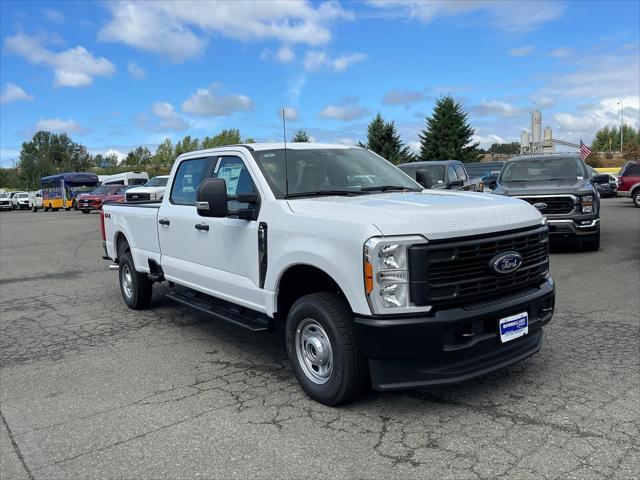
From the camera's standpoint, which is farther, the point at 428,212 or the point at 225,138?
the point at 225,138

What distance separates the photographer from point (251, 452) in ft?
11.5

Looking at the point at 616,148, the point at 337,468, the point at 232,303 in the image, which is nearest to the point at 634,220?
the point at 232,303

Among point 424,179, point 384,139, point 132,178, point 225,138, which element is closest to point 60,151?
point 225,138

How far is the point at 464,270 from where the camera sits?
3766mm

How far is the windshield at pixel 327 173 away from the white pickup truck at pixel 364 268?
2 centimetres

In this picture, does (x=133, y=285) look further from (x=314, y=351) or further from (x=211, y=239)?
(x=314, y=351)

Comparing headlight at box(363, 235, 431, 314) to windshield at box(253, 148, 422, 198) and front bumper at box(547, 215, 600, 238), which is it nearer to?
windshield at box(253, 148, 422, 198)

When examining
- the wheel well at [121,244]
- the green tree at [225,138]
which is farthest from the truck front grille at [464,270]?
the green tree at [225,138]

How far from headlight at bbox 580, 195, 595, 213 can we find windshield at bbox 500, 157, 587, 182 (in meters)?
1.01

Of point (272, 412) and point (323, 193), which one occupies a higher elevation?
point (323, 193)

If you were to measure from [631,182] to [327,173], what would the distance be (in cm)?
2188

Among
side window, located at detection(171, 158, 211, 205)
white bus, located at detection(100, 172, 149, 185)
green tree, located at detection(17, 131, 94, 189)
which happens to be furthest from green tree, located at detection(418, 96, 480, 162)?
green tree, located at detection(17, 131, 94, 189)

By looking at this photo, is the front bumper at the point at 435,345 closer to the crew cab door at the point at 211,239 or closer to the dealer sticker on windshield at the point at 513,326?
the dealer sticker on windshield at the point at 513,326

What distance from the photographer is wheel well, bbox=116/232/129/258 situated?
7628mm
